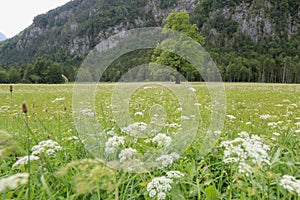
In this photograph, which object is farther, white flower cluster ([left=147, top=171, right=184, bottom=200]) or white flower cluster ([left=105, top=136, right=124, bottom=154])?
white flower cluster ([left=105, top=136, right=124, bottom=154])

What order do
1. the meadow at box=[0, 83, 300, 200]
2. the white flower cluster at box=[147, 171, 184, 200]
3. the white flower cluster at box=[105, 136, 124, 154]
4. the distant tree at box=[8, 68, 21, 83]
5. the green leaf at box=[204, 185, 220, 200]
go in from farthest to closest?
1. the distant tree at box=[8, 68, 21, 83]
2. the white flower cluster at box=[105, 136, 124, 154]
3. the green leaf at box=[204, 185, 220, 200]
4. the white flower cluster at box=[147, 171, 184, 200]
5. the meadow at box=[0, 83, 300, 200]

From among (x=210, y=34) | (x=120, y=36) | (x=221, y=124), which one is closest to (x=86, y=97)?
(x=120, y=36)

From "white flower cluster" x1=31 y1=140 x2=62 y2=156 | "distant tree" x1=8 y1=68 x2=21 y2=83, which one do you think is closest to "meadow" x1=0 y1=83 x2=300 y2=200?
"white flower cluster" x1=31 y1=140 x2=62 y2=156

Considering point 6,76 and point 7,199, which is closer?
point 7,199

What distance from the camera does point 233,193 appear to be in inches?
78.5

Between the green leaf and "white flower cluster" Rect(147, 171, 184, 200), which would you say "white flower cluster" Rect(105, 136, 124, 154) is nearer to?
"white flower cluster" Rect(147, 171, 184, 200)

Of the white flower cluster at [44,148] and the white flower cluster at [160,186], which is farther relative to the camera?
the white flower cluster at [44,148]

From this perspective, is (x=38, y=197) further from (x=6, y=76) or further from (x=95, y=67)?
(x=6, y=76)

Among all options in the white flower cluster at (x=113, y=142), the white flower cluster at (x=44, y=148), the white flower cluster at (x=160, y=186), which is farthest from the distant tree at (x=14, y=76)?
the white flower cluster at (x=160, y=186)

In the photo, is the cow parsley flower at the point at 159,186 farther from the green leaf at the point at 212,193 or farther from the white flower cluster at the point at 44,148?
the white flower cluster at the point at 44,148

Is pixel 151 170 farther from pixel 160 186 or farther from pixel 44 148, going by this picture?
pixel 44 148

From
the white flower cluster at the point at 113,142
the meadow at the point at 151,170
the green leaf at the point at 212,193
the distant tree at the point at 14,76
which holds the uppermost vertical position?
the distant tree at the point at 14,76

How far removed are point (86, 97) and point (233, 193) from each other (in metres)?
2.34

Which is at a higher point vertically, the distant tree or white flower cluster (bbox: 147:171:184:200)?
the distant tree
